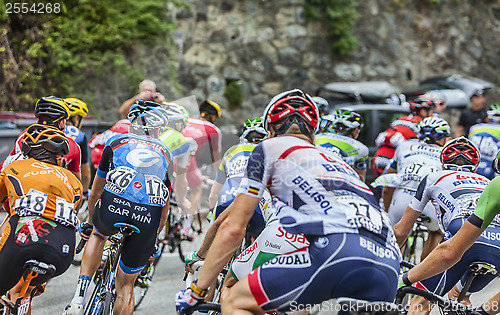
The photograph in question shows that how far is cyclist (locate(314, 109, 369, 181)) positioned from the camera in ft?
27.2

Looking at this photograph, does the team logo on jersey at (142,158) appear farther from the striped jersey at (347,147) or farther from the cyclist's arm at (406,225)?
the striped jersey at (347,147)

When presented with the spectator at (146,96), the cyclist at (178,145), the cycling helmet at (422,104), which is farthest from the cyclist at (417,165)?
the spectator at (146,96)

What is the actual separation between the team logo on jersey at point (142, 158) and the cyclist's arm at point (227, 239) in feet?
6.65

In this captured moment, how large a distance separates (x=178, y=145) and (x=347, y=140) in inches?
88.4

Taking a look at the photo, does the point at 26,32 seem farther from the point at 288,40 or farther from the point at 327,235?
the point at 327,235

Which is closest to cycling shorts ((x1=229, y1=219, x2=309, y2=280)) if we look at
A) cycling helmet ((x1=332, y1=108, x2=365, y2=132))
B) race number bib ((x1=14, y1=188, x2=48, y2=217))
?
race number bib ((x1=14, y1=188, x2=48, y2=217))

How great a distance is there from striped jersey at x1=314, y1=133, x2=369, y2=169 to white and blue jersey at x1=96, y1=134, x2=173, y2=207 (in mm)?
3204

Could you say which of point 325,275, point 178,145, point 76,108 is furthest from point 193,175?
point 325,275

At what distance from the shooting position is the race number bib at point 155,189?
5.37m

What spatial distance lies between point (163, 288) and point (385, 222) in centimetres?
509

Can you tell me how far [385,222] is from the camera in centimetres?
353

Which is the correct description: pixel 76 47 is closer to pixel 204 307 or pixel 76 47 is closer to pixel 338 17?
pixel 338 17

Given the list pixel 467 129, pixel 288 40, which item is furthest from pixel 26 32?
pixel 467 129

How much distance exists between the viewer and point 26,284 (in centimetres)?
501
